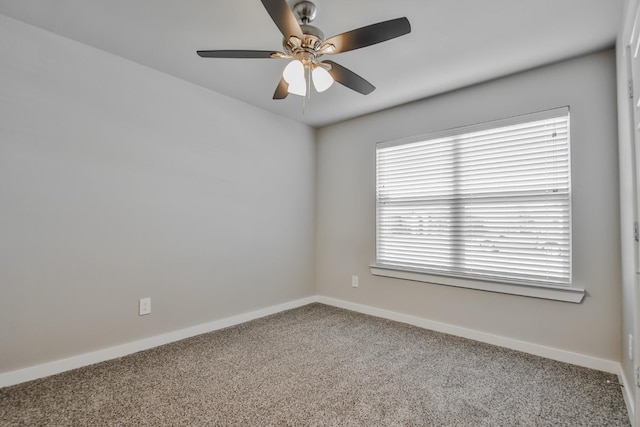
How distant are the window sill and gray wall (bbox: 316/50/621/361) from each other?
0.18 ft

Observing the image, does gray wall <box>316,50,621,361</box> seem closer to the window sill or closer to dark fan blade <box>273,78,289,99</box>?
the window sill

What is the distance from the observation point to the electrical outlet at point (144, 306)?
8.27 feet

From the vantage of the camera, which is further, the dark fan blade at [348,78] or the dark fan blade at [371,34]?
the dark fan blade at [348,78]

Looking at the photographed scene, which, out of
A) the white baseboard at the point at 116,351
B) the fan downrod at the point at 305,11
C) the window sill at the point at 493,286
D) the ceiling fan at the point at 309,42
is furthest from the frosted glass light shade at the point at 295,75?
the white baseboard at the point at 116,351

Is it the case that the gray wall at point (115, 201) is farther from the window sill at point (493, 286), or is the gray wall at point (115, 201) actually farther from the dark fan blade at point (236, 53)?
the window sill at point (493, 286)

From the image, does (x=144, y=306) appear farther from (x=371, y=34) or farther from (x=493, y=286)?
(x=493, y=286)

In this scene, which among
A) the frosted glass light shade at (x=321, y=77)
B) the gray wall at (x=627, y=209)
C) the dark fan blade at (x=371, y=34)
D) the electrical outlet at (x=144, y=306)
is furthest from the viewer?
the electrical outlet at (x=144, y=306)

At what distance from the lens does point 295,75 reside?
187cm

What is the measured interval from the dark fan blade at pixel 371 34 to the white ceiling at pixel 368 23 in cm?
28

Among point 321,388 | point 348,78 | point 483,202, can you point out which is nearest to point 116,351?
point 321,388

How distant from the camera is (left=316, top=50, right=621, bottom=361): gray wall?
2201 mm

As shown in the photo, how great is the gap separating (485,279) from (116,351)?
3.03 meters

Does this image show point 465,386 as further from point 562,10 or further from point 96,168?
point 96,168

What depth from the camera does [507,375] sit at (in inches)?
84.1
